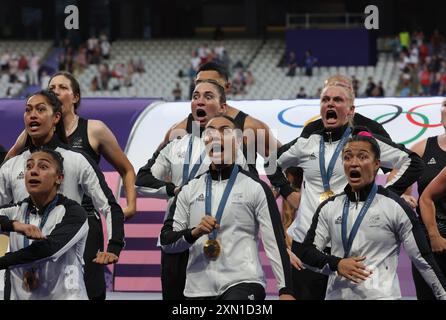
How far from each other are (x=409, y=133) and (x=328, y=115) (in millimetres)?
3922

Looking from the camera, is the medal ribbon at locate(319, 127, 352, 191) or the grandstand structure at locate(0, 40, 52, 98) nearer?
the medal ribbon at locate(319, 127, 352, 191)

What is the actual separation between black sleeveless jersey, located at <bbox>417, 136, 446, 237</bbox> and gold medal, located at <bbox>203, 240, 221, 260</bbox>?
1.64 metres

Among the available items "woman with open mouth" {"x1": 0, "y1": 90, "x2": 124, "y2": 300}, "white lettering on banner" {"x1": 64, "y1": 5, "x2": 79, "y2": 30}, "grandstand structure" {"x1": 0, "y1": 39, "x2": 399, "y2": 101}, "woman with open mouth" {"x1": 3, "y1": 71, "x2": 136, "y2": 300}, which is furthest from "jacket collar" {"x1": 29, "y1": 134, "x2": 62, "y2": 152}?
"grandstand structure" {"x1": 0, "y1": 39, "x2": 399, "y2": 101}

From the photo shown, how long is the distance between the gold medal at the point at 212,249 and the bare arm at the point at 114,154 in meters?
1.28

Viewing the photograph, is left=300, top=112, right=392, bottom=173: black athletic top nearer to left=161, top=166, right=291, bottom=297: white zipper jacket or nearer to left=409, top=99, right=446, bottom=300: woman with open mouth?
left=409, top=99, right=446, bottom=300: woman with open mouth

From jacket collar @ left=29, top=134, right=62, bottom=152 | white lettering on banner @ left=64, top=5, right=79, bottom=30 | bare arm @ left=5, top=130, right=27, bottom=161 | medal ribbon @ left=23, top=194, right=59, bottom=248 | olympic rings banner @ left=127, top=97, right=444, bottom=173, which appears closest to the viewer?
medal ribbon @ left=23, top=194, right=59, bottom=248

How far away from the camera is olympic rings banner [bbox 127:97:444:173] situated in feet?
35.6

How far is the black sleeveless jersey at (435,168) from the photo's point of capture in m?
7.05

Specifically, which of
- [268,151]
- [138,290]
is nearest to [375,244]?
[268,151]

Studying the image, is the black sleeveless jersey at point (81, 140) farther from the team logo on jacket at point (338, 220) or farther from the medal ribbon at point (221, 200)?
the team logo on jacket at point (338, 220)

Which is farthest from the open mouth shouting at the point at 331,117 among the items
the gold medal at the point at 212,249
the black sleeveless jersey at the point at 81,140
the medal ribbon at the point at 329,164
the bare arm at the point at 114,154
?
the black sleeveless jersey at the point at 81,140

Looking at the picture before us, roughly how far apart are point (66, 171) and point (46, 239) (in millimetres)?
874

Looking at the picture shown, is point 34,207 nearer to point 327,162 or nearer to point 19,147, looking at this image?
point 19,147

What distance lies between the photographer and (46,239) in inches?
230
